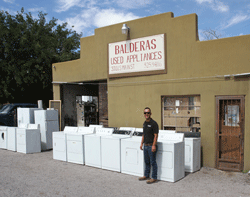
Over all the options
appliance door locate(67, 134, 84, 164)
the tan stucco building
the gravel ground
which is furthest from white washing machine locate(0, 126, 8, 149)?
the tan stucco building

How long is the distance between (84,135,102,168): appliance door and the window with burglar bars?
2.68 metres

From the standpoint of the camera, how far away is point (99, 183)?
604 cm

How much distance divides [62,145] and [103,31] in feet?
16.3

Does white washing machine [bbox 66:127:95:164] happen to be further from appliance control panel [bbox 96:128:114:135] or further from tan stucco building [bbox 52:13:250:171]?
tan stucco building [bbox 52:13:250:171]

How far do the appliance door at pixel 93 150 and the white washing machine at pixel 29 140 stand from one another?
341cm

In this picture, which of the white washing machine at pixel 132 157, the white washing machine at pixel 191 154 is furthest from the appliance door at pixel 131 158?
the white washing machine at pixel 191 154

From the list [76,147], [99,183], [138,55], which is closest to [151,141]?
[99,183]

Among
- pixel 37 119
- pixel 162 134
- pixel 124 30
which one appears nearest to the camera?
pixel 162 134

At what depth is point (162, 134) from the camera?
22.8 ft

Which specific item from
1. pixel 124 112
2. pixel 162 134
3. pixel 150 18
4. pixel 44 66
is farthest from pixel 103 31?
pixel 44 66

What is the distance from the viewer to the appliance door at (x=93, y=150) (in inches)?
290

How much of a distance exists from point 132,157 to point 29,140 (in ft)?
17.6

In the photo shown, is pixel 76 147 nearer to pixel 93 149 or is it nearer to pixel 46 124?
pixel 93 149

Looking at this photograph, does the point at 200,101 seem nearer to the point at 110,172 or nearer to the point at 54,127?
the point at 110,172
